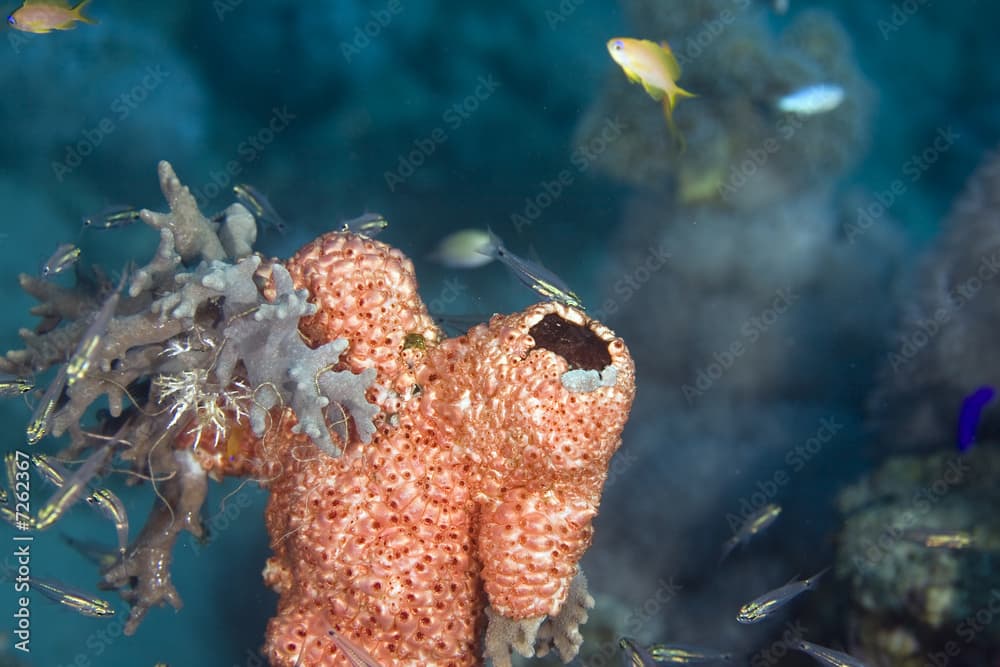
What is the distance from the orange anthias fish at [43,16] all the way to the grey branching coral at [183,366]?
7.90 ft

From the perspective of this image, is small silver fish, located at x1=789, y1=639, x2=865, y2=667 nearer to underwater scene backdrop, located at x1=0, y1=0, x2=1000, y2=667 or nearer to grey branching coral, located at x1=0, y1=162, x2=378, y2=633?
underwater scene backdrop, located at x1=0, y1=0, x2=1000, y2=667

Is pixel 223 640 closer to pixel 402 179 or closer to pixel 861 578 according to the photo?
pixel 402 179

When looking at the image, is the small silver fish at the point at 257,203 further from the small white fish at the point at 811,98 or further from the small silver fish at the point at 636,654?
the small white fish at the point at 811,98

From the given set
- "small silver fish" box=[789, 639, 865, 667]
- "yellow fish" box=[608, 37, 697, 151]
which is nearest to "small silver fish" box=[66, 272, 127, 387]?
"yellow fish" box=[608, 37, 697, 151]

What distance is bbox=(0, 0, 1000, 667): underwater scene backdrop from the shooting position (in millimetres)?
2969

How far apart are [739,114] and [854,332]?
305 centimetres

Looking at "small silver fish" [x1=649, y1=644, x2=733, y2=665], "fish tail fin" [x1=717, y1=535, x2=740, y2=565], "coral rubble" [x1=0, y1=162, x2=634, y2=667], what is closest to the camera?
"coral rubble" [x1=0, y1=162, x2=634, y2=667]

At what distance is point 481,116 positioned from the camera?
890 centimetres

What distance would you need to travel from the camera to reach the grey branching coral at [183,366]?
284 centimetres

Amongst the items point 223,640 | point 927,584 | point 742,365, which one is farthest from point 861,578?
point 223,640

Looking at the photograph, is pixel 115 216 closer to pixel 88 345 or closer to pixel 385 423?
pixel 88 345

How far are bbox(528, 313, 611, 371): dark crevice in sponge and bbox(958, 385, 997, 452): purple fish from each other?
4.35m

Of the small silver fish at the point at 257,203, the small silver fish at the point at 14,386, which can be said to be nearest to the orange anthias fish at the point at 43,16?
the small silver fish at the point at 257,203

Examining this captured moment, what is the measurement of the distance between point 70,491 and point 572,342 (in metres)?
2.46
